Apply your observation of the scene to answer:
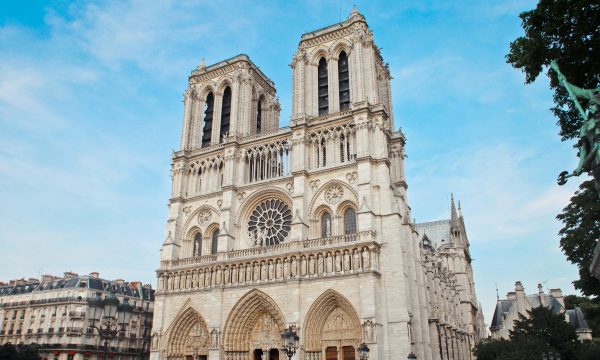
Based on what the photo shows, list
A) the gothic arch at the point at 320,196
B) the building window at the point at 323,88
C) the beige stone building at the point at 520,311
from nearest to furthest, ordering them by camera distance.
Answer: the gothic arch at the point at 320,196 → the building window at the point at 323,88 → the beige stone building at the point at 520,311

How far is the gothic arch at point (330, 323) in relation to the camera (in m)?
25.8

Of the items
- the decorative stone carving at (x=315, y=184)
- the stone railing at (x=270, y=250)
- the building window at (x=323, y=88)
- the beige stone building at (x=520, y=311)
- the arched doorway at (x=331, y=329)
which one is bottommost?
the arched doorway at (x=331, y=329)

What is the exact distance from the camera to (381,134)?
2895cm

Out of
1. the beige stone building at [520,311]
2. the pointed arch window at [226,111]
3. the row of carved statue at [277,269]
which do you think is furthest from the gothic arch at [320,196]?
the beige stone building at [520,311]

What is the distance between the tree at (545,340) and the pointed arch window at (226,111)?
22.0 metres

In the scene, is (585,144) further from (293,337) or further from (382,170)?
(382,170)

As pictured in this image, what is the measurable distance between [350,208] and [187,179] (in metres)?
12.3

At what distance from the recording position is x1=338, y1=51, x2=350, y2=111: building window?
31.9 m

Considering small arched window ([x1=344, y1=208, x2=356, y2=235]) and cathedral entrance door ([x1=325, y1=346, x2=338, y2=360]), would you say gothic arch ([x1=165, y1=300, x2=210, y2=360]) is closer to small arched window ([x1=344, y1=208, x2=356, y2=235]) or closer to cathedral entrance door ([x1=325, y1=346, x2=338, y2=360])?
cathedral entrance door ([x1=325, y1=346, x2=338, y2=360])

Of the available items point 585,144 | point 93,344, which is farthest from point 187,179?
point 585,144

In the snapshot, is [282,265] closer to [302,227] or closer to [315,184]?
[302,227]

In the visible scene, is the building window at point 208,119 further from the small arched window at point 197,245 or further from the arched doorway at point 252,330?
the arched doorway at point 252,330

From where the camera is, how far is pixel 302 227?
2825 cm

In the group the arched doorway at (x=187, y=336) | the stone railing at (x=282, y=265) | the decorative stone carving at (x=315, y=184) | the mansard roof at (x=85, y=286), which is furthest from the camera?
the mansard roof at (x=85, y=286)
